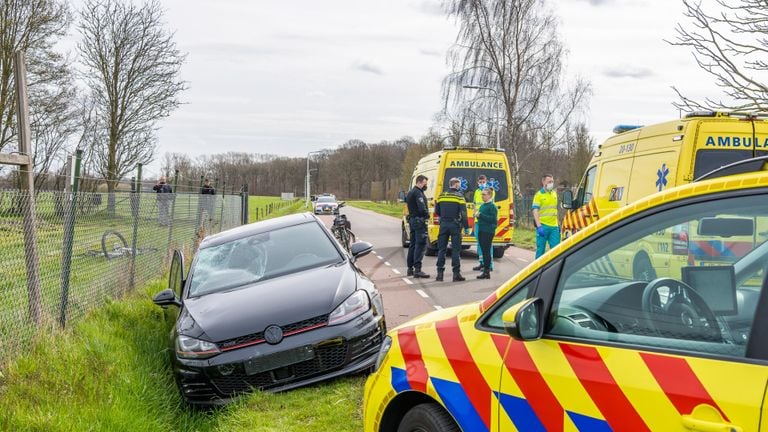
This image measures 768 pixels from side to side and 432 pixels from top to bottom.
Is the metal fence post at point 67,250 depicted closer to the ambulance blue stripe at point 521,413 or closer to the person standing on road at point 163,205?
the person standing on road at point 163,205

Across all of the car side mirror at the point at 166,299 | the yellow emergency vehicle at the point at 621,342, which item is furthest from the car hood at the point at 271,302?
the yellow emergency vehicle at the point at 621,342

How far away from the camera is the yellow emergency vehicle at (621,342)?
1.84m

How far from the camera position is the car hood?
5.16 m

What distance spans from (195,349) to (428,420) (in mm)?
2879

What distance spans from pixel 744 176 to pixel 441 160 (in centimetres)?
1367

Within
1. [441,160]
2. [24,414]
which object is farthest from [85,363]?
[441,160]

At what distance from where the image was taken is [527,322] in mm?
2350

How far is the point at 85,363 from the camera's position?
5.25 metres

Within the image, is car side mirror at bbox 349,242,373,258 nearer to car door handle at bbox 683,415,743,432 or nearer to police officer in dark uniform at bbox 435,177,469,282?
police officer in dark uniform at bbox 435,177,469,282

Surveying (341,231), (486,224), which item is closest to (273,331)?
(486,224)

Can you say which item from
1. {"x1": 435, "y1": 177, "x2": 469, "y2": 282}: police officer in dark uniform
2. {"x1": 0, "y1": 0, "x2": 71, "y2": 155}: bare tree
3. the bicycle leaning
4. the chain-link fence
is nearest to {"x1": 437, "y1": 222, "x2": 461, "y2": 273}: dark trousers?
{"x1": 435, "y1": 177, "x2": 469, "y2": 282}: police officer in dark uniform

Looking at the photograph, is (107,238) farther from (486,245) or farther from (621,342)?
(621,342)

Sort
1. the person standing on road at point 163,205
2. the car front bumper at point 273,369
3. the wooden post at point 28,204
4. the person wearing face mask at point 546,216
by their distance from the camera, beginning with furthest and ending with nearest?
the person wearing face mask at point 546,216, the person standing on road at point 163,205, the wooden post at point 28,204, the car front bumper at point 273,369

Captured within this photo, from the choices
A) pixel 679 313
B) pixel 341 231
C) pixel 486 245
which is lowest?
Result: pixel 341 231
